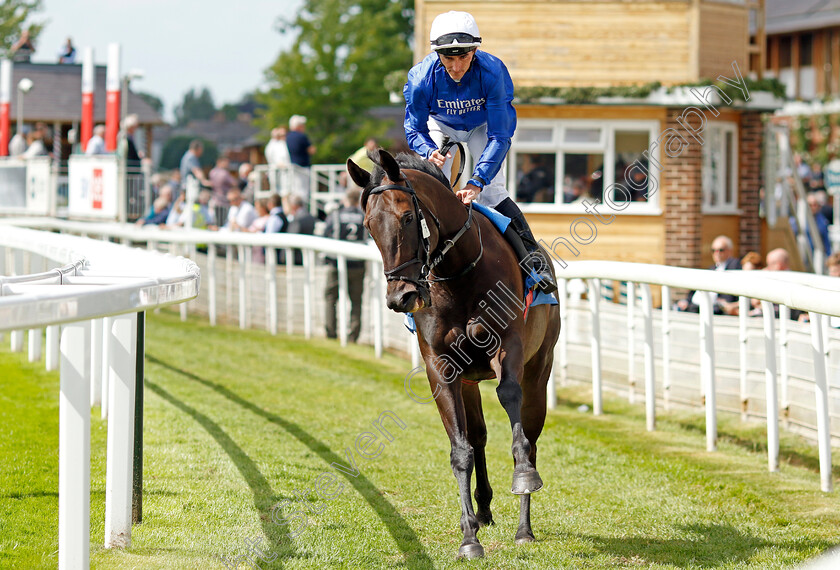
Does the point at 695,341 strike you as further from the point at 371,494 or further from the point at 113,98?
Result: the point at 113,98

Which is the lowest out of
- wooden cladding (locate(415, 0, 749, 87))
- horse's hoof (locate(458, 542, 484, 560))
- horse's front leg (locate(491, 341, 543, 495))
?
horse's hoof (locate(458, 542, 484, 560))

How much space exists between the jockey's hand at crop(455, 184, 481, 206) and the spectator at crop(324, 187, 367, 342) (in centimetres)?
737

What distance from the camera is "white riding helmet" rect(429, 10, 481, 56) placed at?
4711mm

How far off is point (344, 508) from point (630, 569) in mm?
1461

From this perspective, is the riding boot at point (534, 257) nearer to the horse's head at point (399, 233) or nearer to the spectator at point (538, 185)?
the horse's head at point (399, 233)

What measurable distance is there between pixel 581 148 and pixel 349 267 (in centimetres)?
570

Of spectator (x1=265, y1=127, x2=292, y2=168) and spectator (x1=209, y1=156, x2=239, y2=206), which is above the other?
spectator (x1=265, y1=127, x2=292, y2=168)

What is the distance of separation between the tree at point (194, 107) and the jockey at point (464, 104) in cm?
18699

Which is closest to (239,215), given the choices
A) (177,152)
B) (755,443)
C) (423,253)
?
(755,443)

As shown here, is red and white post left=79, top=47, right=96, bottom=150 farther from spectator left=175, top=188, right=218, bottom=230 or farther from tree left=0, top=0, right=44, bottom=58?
tree left=0, top=0, right=44, bottom=58

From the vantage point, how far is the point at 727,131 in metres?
17.1

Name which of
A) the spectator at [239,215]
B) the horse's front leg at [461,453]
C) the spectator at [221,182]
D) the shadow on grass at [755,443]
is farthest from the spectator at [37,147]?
the horse's front leg at [461,453]

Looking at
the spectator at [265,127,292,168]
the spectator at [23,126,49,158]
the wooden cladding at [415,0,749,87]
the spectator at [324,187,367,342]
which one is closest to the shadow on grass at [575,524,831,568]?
the spectator at [324,187,367,342]

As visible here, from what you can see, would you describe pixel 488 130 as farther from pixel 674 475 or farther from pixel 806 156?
pixel 806 156
